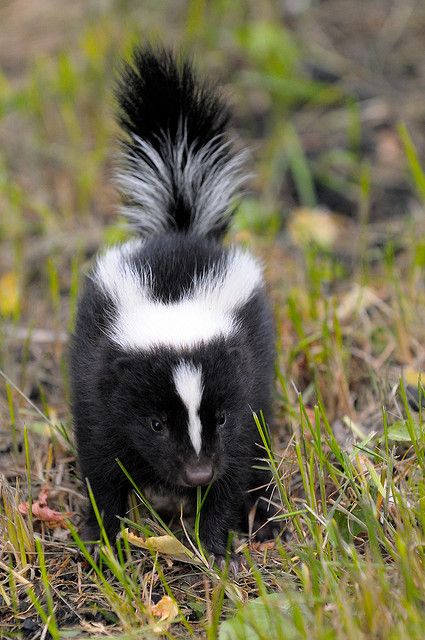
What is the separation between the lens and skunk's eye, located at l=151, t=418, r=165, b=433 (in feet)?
11.9

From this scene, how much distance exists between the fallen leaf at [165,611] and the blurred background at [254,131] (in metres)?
2.01

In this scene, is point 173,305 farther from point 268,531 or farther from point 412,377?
point 412,377

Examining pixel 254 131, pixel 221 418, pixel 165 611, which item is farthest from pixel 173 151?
pixel 254 131

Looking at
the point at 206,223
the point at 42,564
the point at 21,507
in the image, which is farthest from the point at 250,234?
the point at 42,564

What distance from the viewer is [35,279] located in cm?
621

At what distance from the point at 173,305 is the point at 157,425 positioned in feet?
1.63

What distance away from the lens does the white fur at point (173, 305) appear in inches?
147

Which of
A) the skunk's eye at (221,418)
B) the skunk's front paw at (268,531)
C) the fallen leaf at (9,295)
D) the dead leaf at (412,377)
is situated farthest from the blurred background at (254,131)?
the skunk's eye at (221,418)

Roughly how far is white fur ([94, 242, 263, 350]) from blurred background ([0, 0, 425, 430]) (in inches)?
44.0

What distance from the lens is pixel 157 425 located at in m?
3.65

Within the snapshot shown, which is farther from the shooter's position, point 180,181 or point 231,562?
point 180,181

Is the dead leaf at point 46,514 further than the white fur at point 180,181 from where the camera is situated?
No

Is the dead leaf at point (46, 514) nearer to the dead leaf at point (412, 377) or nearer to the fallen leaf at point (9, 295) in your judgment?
the fallen leaf at point (9, 295)

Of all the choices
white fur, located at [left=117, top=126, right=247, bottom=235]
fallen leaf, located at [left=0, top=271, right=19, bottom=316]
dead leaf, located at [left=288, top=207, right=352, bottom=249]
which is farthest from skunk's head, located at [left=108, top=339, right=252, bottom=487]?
dead leaf, located at [left=288, top=207, right=352, bottom=249]
